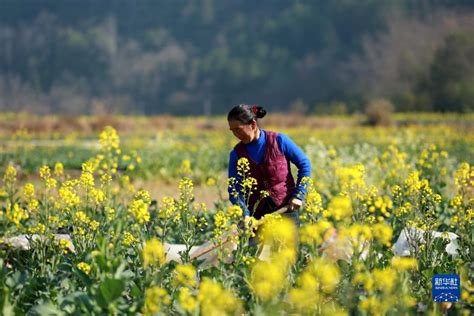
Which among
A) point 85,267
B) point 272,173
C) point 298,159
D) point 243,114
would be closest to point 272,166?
point 272,173

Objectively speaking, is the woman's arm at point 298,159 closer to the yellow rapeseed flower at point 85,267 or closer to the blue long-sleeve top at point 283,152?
the blue long-sleeve top at point 283,152

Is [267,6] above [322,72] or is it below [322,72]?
above

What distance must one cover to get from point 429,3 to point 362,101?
1499 centimetres

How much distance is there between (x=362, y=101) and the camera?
4753cm

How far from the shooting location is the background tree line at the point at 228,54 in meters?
50.6

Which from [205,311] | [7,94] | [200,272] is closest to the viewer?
[205,311]

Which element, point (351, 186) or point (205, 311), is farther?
point (351, 186)

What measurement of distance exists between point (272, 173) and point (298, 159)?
7.6 inches

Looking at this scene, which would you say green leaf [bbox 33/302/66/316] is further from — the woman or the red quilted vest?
the red quilted vest

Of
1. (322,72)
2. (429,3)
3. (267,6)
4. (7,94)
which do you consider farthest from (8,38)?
(429,3)

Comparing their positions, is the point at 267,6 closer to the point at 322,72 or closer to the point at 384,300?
the point at 322,72

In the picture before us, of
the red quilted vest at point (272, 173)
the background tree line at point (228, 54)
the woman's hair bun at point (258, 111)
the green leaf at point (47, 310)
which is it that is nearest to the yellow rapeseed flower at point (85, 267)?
the green leaf at point (47, 310)

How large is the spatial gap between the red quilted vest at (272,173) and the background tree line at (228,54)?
123ft

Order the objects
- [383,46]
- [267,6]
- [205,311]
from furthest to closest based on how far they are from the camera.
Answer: [267,6] → [383,46] → [205,311]
